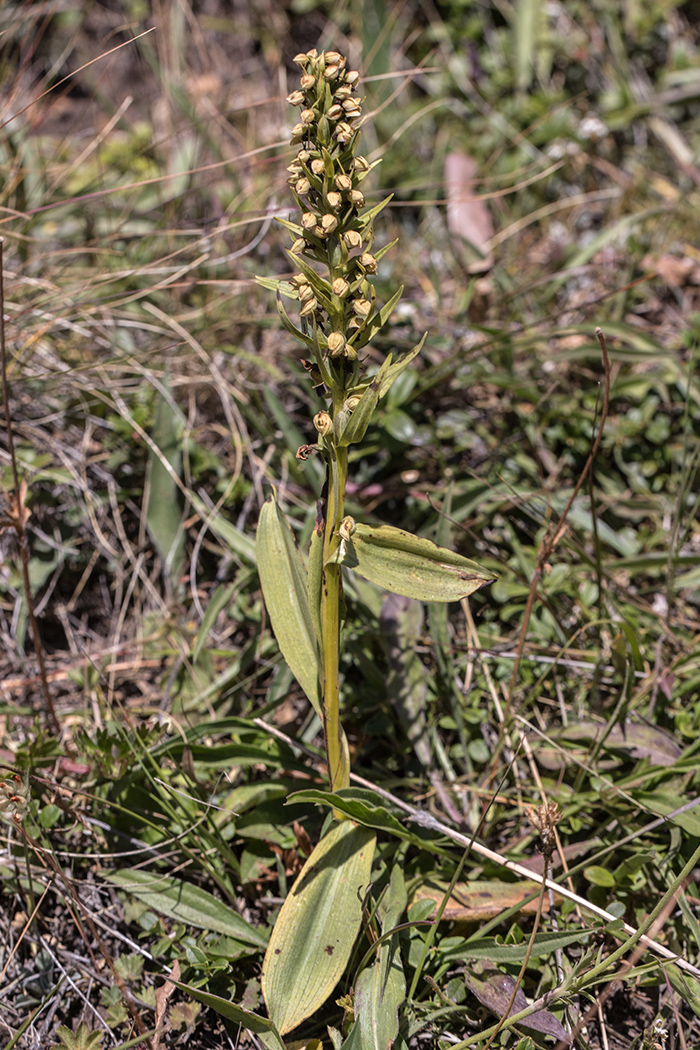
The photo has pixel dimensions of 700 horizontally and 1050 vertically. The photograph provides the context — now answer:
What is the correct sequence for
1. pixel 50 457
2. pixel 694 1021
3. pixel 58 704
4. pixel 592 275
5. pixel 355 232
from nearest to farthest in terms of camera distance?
pixel 355 232 → pixel 694 1021 → pixel 58 704 → pixel 50 457 → pixel 592 275

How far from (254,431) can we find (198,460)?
266 millimetres

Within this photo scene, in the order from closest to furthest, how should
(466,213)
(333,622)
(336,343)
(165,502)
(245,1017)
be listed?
(336,343) < (245,1017) < (333,622) < (165,502) < (466,213)

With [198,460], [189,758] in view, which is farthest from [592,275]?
[189,758]

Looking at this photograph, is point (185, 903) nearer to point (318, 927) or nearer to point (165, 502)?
point (318, 927)

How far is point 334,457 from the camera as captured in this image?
1685 millimetres

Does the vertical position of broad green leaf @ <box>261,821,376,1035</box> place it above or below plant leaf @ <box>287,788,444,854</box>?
below

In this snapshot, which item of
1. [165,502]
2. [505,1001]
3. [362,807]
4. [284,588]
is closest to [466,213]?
[165,502]

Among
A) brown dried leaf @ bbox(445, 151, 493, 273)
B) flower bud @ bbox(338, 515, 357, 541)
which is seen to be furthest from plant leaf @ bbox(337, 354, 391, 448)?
brown dried leaf @ bbox(445, 151, 493, 273)

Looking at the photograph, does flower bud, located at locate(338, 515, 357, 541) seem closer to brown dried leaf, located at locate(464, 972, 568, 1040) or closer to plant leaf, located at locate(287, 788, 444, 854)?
plant leaf, located at locate(287, 788, 444, 854)

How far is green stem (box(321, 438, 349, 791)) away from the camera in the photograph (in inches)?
66.5

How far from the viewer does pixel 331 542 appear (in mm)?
1719

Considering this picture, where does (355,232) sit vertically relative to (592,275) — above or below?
above

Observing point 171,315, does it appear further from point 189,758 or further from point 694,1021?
point 694,1021

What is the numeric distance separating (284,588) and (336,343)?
2.25 feet
